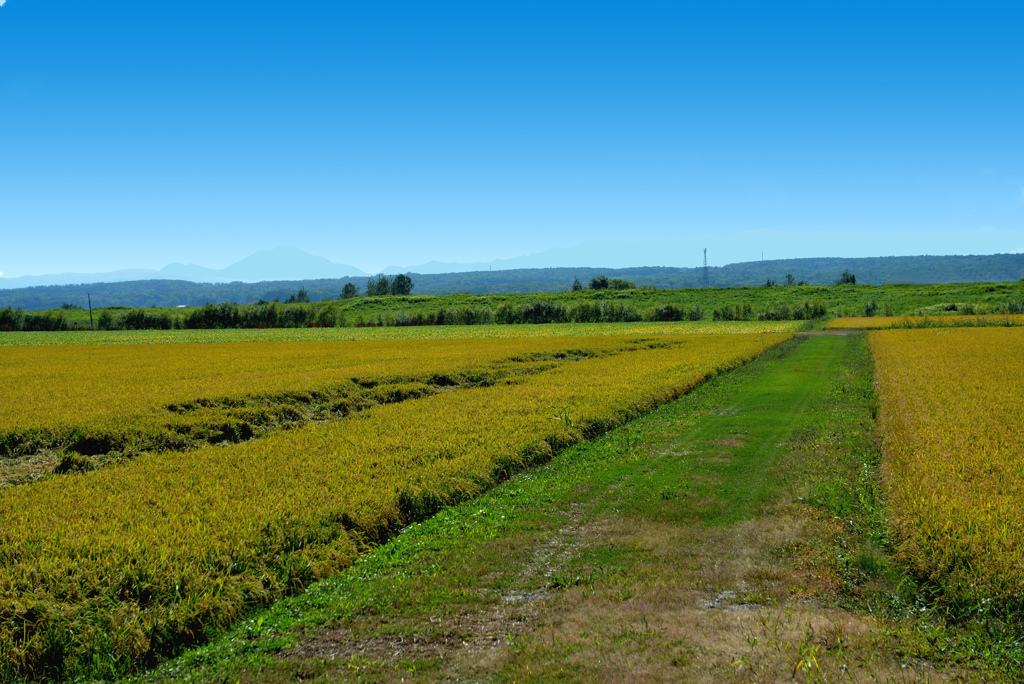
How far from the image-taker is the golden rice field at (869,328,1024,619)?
7418 millimetres

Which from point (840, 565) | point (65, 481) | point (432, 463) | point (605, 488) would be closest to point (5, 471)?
point (65, 481)

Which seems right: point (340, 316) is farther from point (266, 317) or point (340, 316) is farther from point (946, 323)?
point (946, 323)

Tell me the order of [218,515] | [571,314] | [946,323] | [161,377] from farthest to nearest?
[571,314], [946,323], [161,377], [218,515]

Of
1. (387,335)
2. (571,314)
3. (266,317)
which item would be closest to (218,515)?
(387,335)

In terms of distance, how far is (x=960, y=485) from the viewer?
1066 cm

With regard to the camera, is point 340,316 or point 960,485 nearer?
point 960,485

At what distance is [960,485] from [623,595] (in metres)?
7.32

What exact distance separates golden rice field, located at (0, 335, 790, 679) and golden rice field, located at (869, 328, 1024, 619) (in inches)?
321

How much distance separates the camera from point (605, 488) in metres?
13.1

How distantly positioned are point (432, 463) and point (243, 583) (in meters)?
5.99

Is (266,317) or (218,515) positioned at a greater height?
(266,317)

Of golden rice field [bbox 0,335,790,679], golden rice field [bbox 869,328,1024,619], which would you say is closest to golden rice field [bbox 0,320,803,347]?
golden rice field [bbox 869,328,1024,619]

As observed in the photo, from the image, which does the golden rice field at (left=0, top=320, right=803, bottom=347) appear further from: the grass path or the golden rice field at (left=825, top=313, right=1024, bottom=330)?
the grass path

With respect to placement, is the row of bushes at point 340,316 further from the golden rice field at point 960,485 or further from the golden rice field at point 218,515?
the golden rice field at point 218,515
